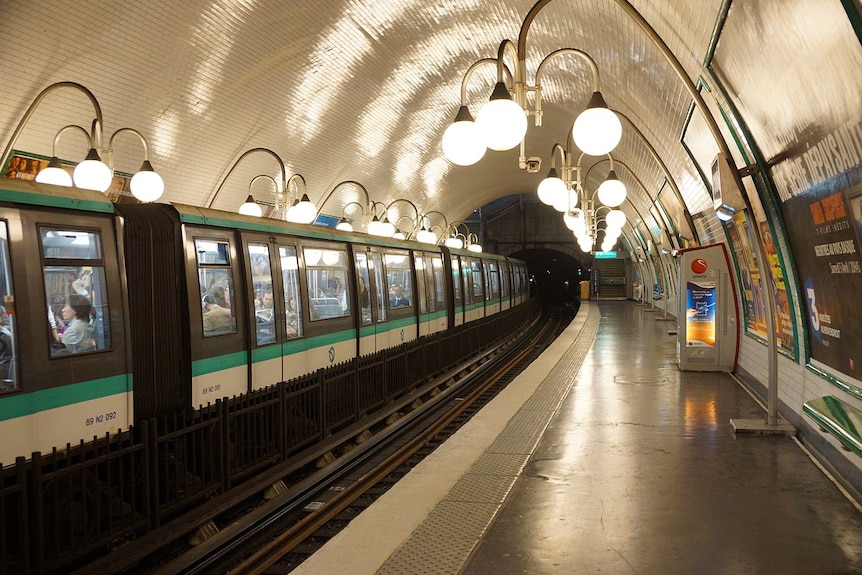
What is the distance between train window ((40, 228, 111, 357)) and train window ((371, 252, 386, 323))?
22.3 ft

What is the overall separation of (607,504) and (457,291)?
14791 millimetres

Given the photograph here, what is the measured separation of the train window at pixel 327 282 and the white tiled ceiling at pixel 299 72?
451 centimetres

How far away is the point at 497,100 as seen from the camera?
14.1 feet

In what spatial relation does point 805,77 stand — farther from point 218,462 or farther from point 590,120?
point 218,462

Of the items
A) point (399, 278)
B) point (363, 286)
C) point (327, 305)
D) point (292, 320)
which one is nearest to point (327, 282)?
point (327, 305)

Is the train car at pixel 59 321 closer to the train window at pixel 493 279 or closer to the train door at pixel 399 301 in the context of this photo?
the train door at pixel 399 301

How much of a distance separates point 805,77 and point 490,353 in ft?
54.2

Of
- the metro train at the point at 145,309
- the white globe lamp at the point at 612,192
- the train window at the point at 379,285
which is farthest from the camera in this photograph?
the train window at the point at 379,285

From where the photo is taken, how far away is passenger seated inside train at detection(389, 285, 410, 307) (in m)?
13.5

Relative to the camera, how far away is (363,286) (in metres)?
11.8

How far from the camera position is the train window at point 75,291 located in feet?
17.4

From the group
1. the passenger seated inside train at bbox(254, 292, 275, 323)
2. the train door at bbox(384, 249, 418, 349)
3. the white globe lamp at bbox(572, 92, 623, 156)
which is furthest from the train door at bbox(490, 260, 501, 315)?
the white globe lamp at bbox(572, 92, 623, 156)

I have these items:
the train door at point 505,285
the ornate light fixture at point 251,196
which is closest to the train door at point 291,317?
the ornate light fixture at point 251,196

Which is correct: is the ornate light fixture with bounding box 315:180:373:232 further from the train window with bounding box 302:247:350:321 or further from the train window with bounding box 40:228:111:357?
the train window with bounding box 40:228:111:357
